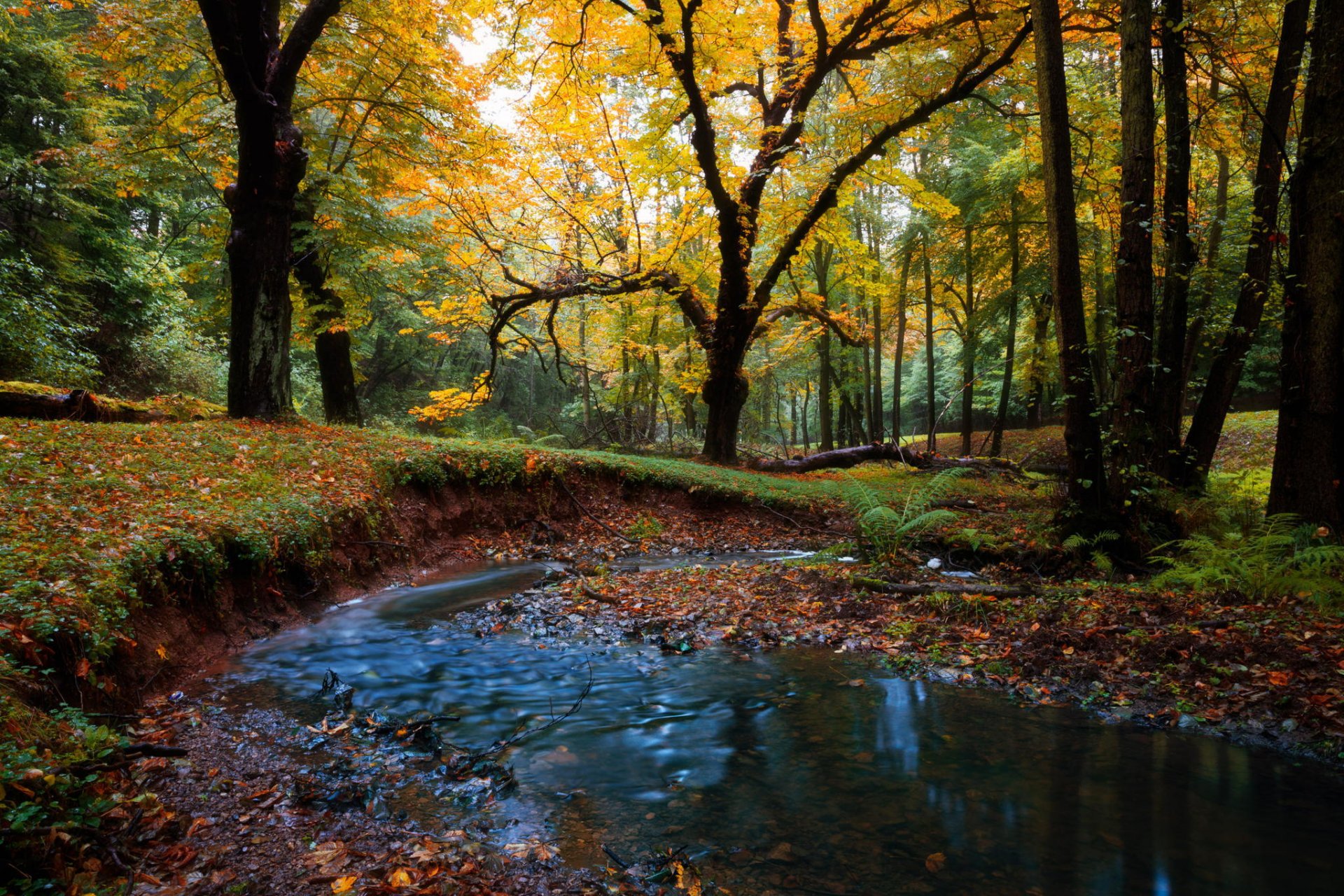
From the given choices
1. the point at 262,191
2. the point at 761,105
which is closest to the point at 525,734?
the point at 262,191

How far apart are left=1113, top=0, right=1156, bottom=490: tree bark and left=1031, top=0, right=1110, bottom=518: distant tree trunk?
28cm

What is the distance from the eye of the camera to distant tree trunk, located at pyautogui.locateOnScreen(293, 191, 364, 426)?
10.8 metres

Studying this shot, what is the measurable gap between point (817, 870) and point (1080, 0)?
1257 centimetres

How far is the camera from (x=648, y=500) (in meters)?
12.0

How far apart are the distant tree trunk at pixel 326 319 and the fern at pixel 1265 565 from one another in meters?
12.6

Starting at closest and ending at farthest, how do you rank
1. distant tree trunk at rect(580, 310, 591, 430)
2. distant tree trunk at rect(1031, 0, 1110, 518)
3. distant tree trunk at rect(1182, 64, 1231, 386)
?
distant tree trunk at rect(1031, 0, 1110, 518), distant tree trunk at rect(1182, 64, 1231, 386), distant tree trunk at rect(580, 310, 591, 430)

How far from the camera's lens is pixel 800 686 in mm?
4676

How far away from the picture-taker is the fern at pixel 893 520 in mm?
7520

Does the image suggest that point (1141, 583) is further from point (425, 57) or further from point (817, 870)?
point (425, 57)

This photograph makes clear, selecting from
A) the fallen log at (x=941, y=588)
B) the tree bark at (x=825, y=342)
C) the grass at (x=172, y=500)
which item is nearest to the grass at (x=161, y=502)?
the grass at (x=172, y=500)

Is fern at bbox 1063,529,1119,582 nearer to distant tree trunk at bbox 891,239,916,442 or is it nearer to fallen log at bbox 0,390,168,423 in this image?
fallen log at bbox 0,390,168,423

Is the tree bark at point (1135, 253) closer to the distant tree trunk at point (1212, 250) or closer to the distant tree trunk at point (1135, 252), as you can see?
the distant tree trunk at point (1135, 252)

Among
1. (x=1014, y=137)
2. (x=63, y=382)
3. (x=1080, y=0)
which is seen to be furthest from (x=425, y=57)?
(x=1014, y=137)

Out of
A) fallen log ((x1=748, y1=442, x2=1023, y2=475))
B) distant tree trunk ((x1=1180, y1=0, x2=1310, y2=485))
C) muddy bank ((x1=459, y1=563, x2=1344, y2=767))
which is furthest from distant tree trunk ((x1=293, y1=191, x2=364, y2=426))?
distant tree trunk ((x1=1180, y1=0, x2=1310, y2=485))
